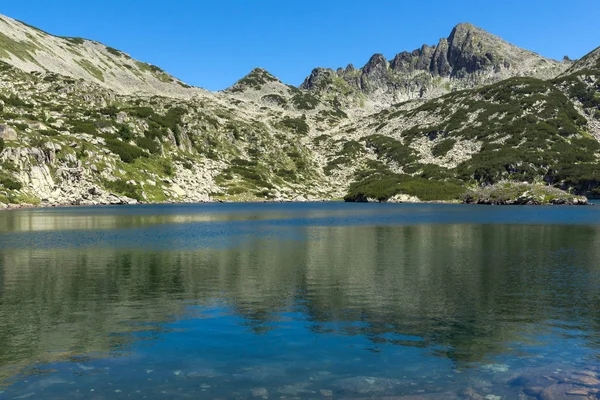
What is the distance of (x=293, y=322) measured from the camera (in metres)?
24.0

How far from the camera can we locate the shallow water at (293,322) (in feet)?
53.9

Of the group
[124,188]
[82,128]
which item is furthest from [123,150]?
[124,188]

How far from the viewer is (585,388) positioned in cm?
1559

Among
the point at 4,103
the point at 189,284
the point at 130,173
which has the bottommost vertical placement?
the point at 189,284

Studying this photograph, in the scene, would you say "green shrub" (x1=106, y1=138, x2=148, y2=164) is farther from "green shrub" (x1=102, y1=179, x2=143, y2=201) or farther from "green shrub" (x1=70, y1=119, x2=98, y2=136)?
"green shrub" (x1=102, y1=179, x2=143, y2=201)

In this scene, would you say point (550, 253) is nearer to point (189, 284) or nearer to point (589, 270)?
point (589, 270)

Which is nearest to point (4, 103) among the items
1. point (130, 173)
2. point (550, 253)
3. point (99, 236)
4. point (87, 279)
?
point (130, 173)

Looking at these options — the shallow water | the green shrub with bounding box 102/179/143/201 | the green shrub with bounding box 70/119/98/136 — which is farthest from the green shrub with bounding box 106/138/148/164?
the shallow water

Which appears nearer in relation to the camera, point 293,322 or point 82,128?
point 293,322

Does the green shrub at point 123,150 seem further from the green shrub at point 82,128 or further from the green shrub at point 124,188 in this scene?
the green shrub at point 124,188

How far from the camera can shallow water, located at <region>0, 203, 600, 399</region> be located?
16438 millimetres

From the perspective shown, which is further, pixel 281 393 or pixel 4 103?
pixel 4 103

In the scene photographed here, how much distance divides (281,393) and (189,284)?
20364 millimetres

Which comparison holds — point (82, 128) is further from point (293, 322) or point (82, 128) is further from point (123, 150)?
point (293, 322)
